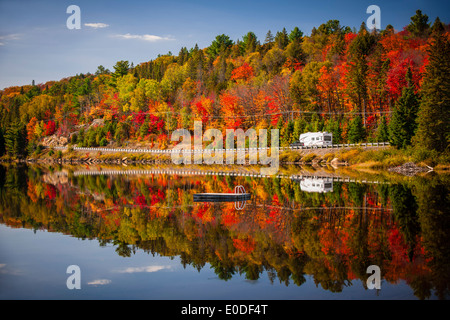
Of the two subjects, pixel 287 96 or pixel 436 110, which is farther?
pixel 287 96

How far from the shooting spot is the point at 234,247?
1463 cm

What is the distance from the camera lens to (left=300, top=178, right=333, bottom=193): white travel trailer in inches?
1159

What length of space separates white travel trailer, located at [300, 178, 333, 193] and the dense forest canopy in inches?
587

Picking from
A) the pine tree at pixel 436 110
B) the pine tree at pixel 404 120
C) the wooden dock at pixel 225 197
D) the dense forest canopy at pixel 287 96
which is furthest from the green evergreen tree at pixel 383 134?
the wooden dock at pixel 225 197

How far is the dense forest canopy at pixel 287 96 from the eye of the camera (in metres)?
48.6

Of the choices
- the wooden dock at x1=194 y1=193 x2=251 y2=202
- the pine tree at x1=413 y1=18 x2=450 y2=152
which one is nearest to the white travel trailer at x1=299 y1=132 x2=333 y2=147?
the pine tree at x1=413 y1=18 x2=450 y2=152

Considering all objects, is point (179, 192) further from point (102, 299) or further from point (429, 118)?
point (429, 118)

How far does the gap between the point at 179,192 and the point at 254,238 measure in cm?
1530

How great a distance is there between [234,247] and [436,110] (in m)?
35.8

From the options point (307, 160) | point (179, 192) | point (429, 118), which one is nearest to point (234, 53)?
point (307, 160)

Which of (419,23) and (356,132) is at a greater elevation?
(419,23)

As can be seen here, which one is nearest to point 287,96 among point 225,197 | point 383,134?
point 383,134

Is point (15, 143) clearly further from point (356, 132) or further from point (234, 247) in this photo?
point (234, 247)

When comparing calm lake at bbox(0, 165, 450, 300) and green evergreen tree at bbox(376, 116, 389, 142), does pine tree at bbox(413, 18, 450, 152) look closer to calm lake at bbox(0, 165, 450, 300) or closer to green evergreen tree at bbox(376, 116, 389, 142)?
green evergreen tree at bbox(376, 116, 389, 142)
